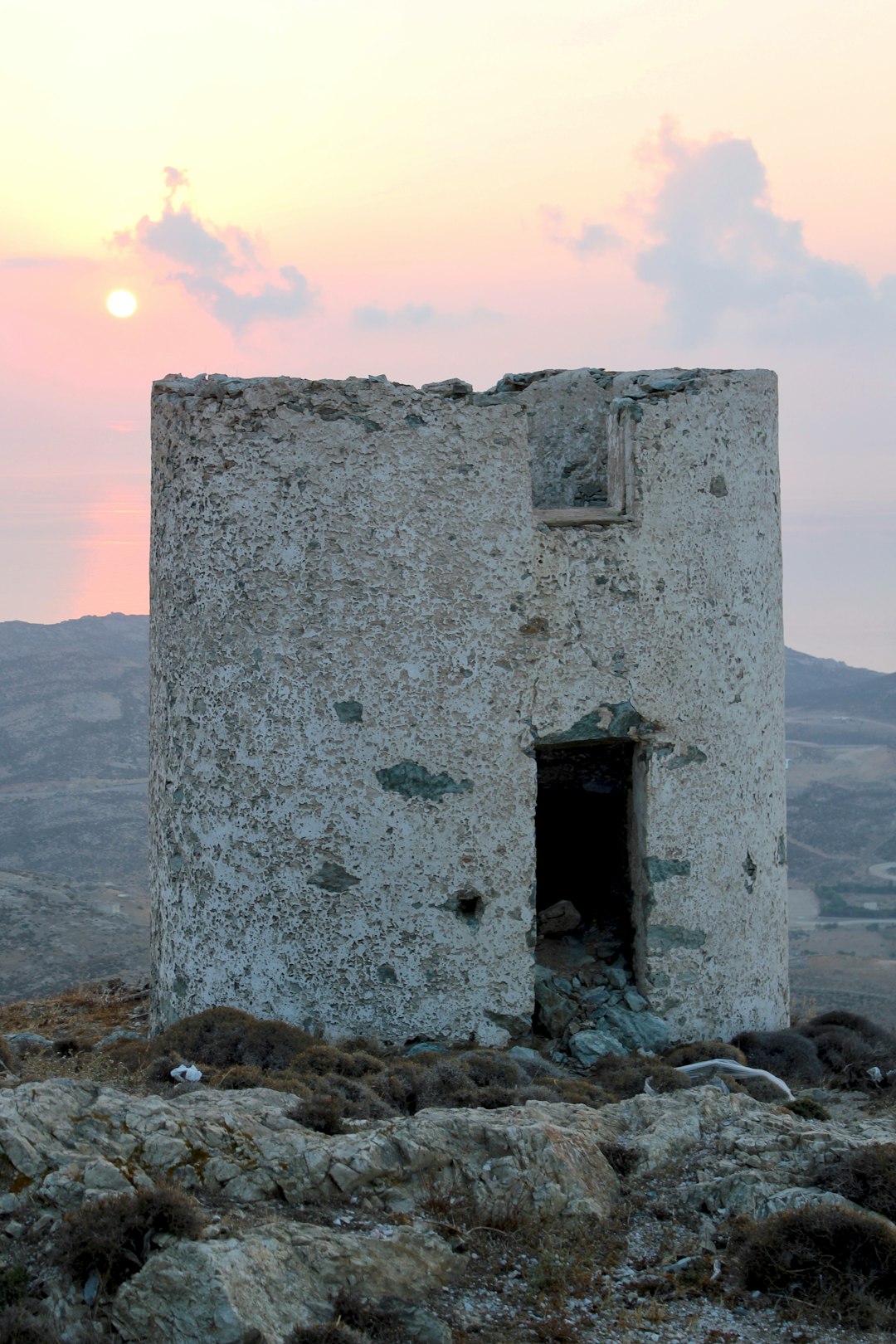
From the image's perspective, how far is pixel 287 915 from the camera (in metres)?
7.52

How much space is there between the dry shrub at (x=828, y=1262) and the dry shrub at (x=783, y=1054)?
3228mm

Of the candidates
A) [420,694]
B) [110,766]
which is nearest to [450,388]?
[420,694]

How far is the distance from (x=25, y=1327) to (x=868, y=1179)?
277cm

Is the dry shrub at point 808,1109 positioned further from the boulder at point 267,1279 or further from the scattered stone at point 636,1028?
the boulder at point 267,1279

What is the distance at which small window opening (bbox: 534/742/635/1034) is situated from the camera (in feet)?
27.3

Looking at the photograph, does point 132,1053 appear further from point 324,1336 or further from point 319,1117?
point 324,1336

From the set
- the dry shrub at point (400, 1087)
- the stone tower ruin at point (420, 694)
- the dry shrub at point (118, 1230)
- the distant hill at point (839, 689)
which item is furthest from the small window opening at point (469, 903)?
the distant hill at point (839, 689)

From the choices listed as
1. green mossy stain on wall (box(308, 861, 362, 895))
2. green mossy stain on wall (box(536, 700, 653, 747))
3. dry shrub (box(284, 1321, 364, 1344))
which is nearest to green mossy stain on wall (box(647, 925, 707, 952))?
green mossy stain on wall (box(536, 700, 653, 747))

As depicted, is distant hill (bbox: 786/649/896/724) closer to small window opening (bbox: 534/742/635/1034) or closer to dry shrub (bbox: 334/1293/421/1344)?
small window opening (bbox: 534/742/635/1034)

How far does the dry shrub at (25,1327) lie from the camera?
149 inches

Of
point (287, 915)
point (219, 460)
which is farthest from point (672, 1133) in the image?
point (219, 460)

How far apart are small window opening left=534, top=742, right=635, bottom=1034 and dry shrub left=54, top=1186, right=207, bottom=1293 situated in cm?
421

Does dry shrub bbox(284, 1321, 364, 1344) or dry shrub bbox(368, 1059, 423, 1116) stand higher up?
dry shrub bbox(368, 1059, 423, 1116)

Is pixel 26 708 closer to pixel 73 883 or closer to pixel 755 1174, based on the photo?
pixel 73 883
